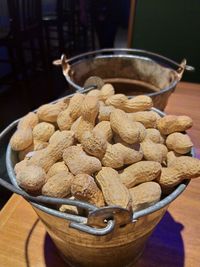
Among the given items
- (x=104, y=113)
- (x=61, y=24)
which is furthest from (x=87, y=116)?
(x=61, y=24)

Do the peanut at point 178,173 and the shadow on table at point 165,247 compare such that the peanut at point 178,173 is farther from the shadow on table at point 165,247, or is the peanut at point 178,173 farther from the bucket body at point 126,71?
the bucket body at point 126,71

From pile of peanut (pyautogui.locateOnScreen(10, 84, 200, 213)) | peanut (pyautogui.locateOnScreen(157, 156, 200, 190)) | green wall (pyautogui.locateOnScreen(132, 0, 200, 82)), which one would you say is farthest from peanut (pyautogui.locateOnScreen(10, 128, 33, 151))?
green wall (pyautogui.locateOnScreen(132, 0, 200, 82))

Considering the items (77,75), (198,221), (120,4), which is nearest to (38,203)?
(198,221)

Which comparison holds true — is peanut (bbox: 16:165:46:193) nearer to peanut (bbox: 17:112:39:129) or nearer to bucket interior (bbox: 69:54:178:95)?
peanut (bbox: 17:112:39:129)

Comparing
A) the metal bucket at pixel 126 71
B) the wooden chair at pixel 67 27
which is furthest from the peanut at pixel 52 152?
the wooden chair at pixel 67 27

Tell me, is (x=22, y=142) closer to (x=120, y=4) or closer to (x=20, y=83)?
(x=20, y=83)

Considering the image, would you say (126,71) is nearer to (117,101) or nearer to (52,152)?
(117,101)
